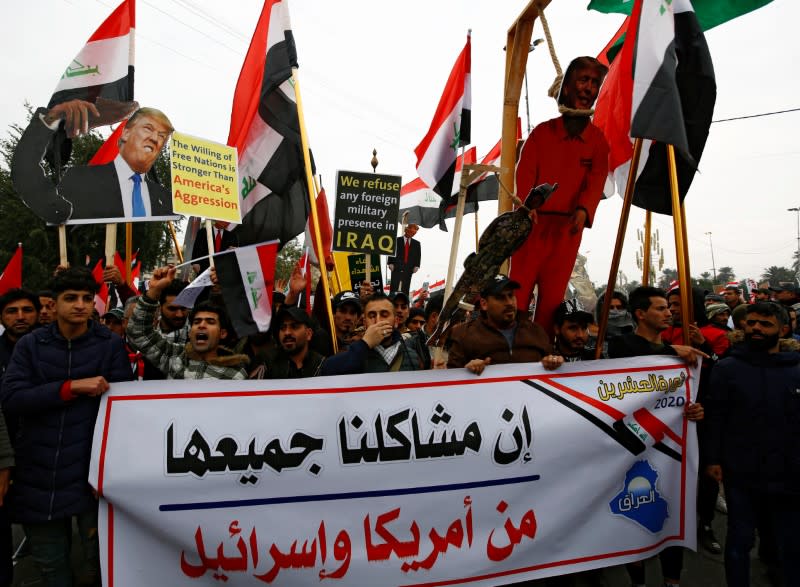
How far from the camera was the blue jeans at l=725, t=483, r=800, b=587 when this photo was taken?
3082 millimetres

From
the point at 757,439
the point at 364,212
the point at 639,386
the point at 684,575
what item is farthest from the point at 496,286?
the point at 684,575

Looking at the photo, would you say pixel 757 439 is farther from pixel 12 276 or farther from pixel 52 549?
pixel 12 276

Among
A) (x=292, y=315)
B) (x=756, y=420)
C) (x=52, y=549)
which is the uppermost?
(x=292, y=315)

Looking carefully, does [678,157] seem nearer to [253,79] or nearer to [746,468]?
[746,468]

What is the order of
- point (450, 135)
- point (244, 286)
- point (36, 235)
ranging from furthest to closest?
point (36, 235) → point (450, 135) → point (244, 286)

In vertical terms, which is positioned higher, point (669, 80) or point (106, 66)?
point (106, 66)

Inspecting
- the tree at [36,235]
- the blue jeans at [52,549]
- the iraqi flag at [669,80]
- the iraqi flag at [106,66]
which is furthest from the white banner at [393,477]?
the tree at [36,235]

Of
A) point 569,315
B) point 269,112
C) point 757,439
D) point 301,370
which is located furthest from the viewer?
point 269,112

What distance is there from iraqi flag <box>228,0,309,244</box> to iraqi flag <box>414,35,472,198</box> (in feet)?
3.93

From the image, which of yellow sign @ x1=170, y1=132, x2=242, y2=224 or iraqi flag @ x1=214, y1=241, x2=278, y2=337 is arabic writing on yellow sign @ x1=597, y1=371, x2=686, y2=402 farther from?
yellow sign @ x1=170, y1=132, x2=242, y2=224

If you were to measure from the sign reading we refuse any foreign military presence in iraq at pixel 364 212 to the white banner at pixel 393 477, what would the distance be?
2633 millimetres

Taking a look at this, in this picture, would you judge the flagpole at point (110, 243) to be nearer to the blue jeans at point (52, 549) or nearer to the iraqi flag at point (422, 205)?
the blue jeans at point (52, 549)

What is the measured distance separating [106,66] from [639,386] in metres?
5.36

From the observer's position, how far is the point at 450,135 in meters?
5.07
